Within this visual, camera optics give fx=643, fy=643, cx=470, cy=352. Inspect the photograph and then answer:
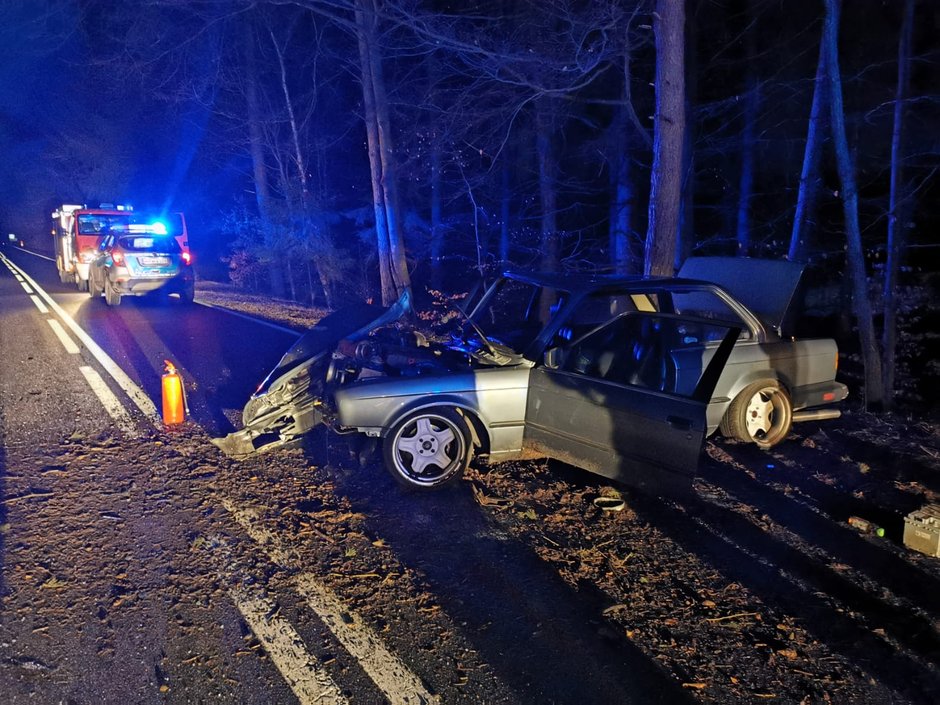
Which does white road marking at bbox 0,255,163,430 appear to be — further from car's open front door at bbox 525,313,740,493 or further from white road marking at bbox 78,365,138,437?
car's open front door at bbox 525,313,740,493

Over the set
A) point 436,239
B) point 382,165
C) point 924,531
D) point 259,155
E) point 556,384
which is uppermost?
point 259,155

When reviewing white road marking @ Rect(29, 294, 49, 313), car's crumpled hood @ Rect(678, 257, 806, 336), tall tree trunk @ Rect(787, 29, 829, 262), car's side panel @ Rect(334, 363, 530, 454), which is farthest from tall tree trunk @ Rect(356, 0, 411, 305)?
car's side panel @ Rect(334, 363, 530, 454)

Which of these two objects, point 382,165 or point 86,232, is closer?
point 382,165

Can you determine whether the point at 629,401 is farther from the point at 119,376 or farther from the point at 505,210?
the point at 505,210

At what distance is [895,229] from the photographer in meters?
8.73

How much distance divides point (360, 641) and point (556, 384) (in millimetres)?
2385

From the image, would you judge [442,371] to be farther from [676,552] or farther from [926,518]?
[926,518]

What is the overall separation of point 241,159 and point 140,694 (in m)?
30.3

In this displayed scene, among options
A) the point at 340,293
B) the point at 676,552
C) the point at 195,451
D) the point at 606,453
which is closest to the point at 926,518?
the point at 676,552

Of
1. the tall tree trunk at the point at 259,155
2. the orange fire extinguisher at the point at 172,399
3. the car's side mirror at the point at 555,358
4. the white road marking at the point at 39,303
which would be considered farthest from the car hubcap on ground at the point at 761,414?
the tall tree trunk at the point at 259,155

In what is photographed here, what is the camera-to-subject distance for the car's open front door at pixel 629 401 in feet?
14.1

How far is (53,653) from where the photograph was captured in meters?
3.13

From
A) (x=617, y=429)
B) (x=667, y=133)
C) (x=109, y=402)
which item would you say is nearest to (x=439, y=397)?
(x=617, y=429)

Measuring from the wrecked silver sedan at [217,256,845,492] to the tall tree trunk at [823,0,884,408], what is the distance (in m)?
1.87
